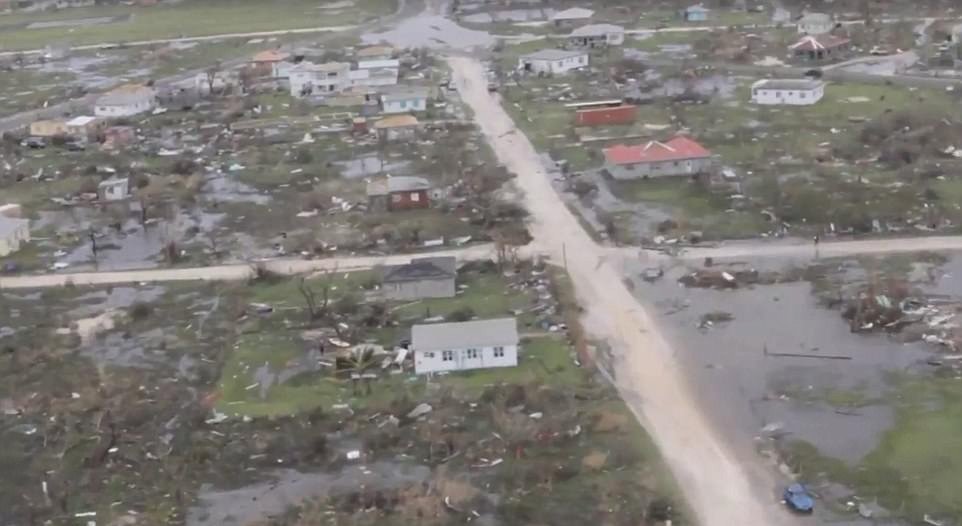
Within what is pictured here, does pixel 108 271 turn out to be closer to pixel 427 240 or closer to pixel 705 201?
pixel 427 240

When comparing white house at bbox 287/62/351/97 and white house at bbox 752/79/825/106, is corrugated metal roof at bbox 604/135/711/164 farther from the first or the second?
white house at bbox 287/62/351/97

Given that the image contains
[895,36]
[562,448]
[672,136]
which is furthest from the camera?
[895,36]

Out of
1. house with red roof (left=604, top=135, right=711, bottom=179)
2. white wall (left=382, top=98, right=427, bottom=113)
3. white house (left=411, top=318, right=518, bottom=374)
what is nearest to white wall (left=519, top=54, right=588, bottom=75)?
white wall (left=382, top=98, right=427, bottom=113)

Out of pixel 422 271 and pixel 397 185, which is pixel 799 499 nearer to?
pixel 422 271

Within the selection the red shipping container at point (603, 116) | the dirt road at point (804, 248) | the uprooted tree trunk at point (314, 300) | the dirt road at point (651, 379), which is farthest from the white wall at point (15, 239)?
the red shipping container at point (603, 116)

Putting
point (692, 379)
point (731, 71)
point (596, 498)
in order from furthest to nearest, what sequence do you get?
1. point (731, 71)
2. point (692, 379)
3. point (596, 498)

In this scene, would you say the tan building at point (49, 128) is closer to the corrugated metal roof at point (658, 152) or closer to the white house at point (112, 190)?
the white house at point (112, 190)

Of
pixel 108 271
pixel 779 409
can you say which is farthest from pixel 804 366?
pixel 108 271
